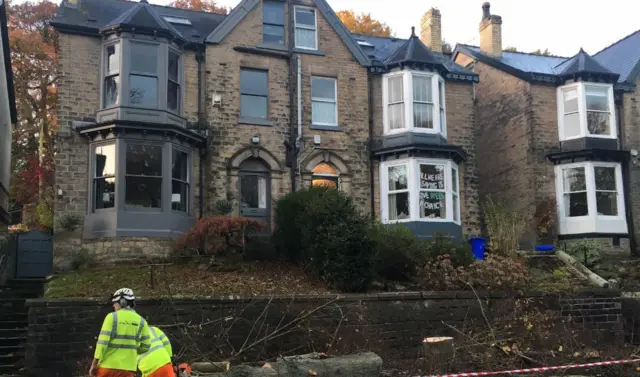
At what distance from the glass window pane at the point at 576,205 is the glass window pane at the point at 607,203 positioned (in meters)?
0.51

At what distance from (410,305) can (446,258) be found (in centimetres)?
217

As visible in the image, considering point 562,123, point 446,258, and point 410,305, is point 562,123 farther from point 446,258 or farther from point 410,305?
point 410,305

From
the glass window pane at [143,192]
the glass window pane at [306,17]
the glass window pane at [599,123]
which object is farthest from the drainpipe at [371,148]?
the glass window pane at [599,123]

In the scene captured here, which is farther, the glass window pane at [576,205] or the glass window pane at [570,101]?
the glass window pane at [570,101]

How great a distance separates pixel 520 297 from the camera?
13930mm

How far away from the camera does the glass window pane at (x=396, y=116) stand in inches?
817

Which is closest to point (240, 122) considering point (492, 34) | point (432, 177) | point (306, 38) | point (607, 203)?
point (306, 38)

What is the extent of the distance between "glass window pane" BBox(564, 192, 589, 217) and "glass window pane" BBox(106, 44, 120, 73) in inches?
635

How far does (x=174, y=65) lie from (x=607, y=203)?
1599 centimetres

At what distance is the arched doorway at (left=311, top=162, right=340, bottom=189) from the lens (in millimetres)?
20016

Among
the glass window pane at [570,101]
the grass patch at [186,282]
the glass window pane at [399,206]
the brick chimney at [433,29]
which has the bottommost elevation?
Answer: the grass patch at [186,282]

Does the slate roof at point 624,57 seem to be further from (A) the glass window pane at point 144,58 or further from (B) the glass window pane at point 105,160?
(B) the glass window pane at point 105,160

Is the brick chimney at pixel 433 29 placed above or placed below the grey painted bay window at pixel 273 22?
above

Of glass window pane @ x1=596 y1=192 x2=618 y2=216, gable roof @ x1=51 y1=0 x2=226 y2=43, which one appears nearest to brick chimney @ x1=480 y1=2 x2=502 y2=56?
glass window pane @ x1=596 y1=192 x2=618 y2=216
